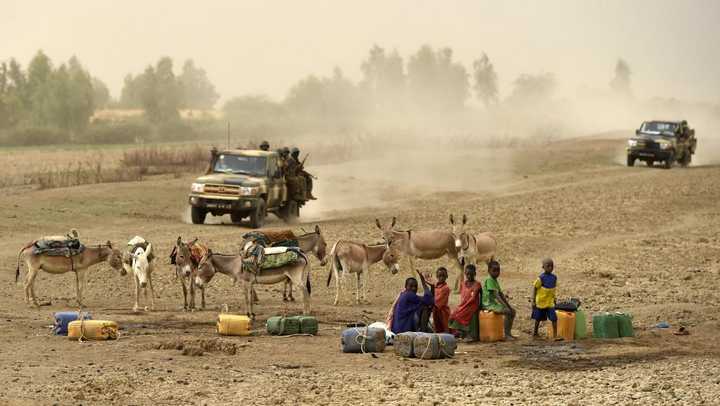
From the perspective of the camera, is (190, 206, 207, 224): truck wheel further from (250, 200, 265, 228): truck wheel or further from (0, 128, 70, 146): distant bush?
(0, 128, 70, 146): distant bush

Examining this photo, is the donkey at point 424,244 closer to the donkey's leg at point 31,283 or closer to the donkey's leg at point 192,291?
the donkey's leg at point 192,291

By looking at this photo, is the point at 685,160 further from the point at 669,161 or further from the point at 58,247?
the point at 58,247

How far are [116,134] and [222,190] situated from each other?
69.1m

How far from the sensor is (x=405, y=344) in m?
19.2

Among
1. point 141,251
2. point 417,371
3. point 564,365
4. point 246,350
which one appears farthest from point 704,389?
point 141,251

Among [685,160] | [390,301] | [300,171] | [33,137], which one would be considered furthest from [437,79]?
[390,301]

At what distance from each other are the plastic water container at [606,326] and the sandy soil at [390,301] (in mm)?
425

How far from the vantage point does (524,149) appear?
74.8m

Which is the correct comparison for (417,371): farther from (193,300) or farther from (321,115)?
(321,115)

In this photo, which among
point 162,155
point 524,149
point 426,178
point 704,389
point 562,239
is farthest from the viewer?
point 524,149

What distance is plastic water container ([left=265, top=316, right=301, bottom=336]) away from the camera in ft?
70.0

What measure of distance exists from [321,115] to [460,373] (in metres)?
118

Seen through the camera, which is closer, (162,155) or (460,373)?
(460,373)

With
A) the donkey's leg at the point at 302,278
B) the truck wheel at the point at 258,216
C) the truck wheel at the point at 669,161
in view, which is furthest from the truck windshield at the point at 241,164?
the truck wheel at the point at 669,161
